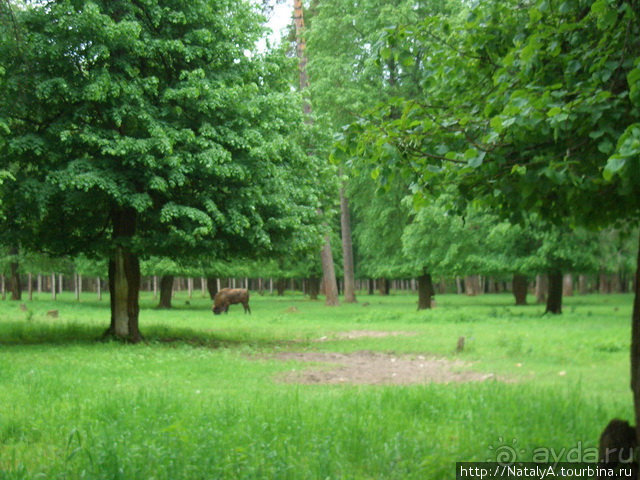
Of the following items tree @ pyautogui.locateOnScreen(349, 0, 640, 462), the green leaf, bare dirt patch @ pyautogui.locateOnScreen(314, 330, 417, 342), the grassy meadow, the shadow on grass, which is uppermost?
tree @ pyautogui.locateOnScreen(349, 0, 640, 462)

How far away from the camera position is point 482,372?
36.9 ft

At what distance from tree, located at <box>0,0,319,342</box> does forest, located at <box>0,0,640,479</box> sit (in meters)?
0.07

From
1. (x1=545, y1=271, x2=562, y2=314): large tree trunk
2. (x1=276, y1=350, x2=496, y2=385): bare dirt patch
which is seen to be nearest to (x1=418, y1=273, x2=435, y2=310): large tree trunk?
(x1=545, y1=271, x2=562, y2=314): large tree trunk

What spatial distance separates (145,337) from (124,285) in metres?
1.79

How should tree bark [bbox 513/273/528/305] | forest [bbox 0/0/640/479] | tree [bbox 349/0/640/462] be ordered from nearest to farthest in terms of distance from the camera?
tree [bbox 349/0/640/462]
forest [bbox 0/0/640/479]
tree bark [bbox 513/273/528/305]

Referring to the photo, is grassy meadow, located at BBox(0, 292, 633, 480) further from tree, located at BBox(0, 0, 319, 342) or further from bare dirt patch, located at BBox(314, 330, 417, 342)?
bare dirt patch, located at BBox(314, 330, 417, 342)

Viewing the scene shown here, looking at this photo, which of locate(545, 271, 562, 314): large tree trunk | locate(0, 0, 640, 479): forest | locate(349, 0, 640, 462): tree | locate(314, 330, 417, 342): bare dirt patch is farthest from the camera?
locate(545, 271, 562, 314): large tree trunk

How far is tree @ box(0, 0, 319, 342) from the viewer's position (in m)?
13.4

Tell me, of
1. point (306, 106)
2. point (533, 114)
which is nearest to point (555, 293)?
point (306, 106)

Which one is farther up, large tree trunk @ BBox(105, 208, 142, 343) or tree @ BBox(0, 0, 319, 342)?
tree @ BBox(0, 0, 319, 342)

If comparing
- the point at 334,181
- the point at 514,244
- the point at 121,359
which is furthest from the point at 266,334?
the point at 514,244

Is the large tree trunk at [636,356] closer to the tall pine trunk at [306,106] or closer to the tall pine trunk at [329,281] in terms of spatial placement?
the tall pine trunk at [306,106]

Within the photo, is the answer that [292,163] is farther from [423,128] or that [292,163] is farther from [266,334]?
[423,128]

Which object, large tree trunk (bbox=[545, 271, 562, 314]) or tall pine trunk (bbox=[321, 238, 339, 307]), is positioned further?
tall pine trunk (bbox=[321, 238, 339, 307])
